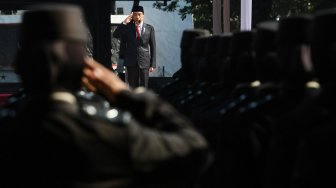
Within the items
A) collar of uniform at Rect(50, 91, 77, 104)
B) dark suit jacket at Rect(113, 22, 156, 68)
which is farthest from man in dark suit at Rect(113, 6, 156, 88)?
collar of uniform at Rect(50, 91, 77, 104)

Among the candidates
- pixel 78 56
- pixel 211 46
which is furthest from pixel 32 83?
pixel 211 46

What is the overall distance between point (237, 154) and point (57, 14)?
1209 mm

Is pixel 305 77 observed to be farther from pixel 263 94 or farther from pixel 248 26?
pixel 248 26

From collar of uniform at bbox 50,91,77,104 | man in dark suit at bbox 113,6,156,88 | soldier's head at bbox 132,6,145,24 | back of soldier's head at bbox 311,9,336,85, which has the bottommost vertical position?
man in dark suit at bbox 113,6,156,88

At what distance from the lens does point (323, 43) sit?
13.0 ft

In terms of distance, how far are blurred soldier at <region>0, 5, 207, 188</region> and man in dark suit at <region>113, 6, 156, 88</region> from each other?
586 inches

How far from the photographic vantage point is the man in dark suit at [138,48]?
18.6 meters

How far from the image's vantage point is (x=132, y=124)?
3629 mm

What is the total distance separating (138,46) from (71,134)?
49.8ft

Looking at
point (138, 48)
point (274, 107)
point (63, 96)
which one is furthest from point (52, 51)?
point (138, 48)

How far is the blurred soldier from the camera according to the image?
359cm

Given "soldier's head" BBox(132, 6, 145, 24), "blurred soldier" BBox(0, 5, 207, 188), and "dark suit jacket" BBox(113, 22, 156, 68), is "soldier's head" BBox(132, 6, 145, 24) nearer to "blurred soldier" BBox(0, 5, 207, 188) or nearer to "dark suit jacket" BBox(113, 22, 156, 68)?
"dark suit jacket" BBox(113, 22, 156, 68)

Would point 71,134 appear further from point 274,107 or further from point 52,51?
point 274,107

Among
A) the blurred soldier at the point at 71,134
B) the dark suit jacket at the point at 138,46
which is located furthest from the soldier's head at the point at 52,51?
the dark suit jacket at the point at 138,46
